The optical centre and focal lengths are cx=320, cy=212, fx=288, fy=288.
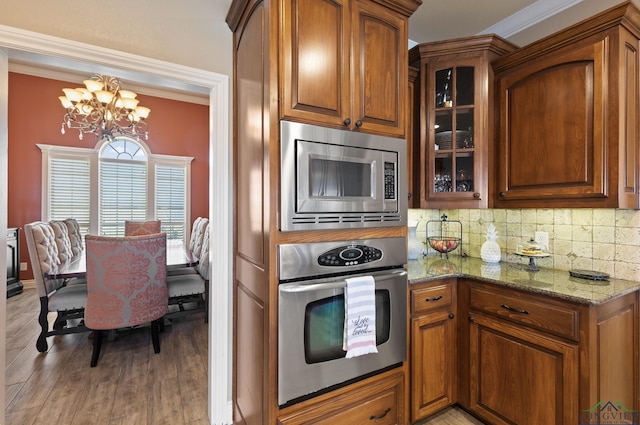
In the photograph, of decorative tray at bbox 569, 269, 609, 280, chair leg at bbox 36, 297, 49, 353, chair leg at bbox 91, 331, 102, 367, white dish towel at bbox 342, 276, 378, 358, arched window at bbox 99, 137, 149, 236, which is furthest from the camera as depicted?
arched window at bbox 99, 137, 149, 236

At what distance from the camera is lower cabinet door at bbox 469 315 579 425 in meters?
1.40

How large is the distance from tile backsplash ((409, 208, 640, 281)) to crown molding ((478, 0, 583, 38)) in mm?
1392

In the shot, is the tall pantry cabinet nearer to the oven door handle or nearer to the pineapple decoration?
the oven door handle

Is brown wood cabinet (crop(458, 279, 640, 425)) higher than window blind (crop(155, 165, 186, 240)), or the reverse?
window blind (crop(155, 165, 186, 240))

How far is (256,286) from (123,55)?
4.78 ft

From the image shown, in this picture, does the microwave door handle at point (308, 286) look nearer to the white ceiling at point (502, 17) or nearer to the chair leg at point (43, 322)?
the white ceiling at point (502, 17)

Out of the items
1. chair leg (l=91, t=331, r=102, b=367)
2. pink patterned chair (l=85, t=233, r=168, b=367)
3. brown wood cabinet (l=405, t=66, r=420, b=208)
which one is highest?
brown wood cabinet (l=405, t=66, r=420, b=208)

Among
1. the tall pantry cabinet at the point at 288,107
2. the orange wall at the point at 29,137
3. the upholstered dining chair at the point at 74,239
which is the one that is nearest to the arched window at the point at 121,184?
the orange wall at the point at 29,137

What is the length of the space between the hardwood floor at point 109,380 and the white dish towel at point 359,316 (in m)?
1.29

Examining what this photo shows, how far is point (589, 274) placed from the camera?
170cm

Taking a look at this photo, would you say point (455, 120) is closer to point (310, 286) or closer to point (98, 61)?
point (310, 286)

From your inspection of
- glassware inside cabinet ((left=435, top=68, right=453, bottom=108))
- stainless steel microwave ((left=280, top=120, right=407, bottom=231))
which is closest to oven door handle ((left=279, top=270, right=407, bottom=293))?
stainless steel microwave ((left=280, top=120, right=407, bottom=231))

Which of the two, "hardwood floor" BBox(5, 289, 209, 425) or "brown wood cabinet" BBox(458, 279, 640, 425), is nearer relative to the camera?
"brown wood cabinet" BBox(458, 279, 640, 425)

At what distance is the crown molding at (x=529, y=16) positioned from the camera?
6.50ft
